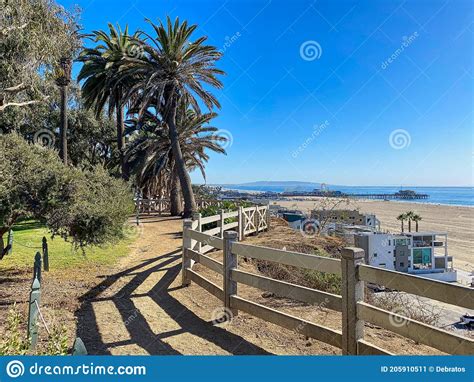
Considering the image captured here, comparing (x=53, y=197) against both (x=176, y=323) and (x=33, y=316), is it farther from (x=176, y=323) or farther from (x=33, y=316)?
(x=176, y=323)

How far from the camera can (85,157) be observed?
1222 inches

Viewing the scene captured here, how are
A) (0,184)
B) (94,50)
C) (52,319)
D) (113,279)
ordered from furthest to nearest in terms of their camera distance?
(94,50) → (113,279) → (0,184) → (52,319)

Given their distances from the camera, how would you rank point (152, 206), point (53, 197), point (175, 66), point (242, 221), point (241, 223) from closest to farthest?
point (53, 197) → point (241, 223) → point (242, 221) → point (175, 66) → point (152, 206)

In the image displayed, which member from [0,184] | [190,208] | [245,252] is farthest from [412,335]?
[190,208]

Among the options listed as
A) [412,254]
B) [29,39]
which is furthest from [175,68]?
[412,254]

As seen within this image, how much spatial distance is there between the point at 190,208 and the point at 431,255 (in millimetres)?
23610

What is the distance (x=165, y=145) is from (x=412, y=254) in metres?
24.4

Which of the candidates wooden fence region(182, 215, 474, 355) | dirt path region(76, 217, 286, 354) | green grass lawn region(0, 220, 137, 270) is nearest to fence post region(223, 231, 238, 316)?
wooden fence region(182, 215, 474, 355)

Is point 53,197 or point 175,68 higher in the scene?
point 175,68

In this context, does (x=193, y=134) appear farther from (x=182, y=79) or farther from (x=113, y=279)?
(x=113, y=279)

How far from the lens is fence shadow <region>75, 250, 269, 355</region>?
4.47 metres

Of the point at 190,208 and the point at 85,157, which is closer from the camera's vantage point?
the point at 190,208

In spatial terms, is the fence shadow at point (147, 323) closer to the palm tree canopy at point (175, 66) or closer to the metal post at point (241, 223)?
the metal post at point (241, 223)

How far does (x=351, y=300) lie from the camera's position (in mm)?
3787
